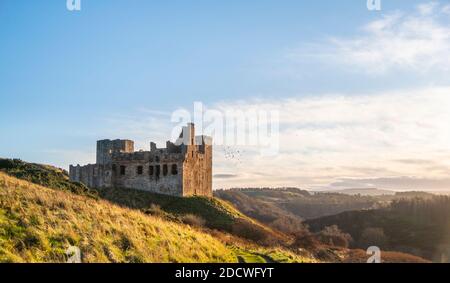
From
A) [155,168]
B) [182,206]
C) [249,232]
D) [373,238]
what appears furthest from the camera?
[373,238]

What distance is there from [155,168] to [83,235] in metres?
42.5

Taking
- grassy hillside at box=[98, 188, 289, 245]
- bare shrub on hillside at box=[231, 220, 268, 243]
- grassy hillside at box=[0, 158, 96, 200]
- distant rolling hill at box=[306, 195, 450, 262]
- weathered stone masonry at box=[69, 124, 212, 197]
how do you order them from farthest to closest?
1. distant rolling hill at box=[306, 195, 450, 262]
2. weathered stone masonry at box=[69, 124, 212, 197]
3. grassy hillside at box=[98, 188, 289, 245]
4. bare shrub on hillside at box=[231, 220, 268, 243]
5. grassy hillside at box=[0, 158, 96, 200]

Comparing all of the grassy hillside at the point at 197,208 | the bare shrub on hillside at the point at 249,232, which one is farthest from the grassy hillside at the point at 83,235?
the grassy hillside at the point at 197,208

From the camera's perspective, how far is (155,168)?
6138 cm

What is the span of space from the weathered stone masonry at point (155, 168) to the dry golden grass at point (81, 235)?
3406 centimetres

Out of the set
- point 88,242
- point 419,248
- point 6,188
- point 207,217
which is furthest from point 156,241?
point 419,248

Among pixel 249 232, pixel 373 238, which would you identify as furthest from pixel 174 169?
pixel 373 238

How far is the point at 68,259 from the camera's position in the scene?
54.0 ft

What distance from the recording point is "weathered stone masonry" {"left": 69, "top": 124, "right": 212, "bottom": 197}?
6003cm

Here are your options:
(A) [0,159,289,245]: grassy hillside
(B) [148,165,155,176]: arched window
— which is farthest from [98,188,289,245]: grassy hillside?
(B) [148,165,155,176]: arched window

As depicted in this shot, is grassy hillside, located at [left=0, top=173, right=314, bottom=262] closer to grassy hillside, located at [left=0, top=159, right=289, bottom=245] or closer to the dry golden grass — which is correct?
the dry golden grass

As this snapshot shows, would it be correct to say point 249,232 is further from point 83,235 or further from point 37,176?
point 83,235
